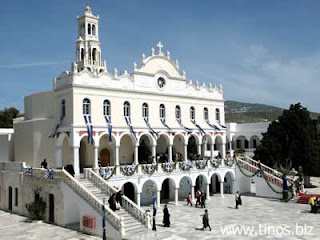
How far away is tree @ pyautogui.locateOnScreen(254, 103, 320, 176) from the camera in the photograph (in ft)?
134

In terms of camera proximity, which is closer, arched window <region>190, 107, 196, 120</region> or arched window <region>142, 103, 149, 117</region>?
arched window <region>142, 103, 149, 117</region>

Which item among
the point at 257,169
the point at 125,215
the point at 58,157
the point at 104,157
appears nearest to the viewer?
the point at 125,215

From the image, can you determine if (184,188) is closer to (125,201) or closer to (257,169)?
(257,169)

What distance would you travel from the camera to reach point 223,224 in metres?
24.6

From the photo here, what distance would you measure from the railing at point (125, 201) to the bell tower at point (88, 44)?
23.0 m

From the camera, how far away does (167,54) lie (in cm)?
3559

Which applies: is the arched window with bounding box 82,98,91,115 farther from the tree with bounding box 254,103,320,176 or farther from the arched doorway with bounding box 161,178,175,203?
the tree with bounding box 254,103,320,176

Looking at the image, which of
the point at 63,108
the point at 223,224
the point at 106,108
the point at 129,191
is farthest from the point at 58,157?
the point at 223,224

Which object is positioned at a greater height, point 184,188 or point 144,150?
point 144,150

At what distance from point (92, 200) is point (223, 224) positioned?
932cm

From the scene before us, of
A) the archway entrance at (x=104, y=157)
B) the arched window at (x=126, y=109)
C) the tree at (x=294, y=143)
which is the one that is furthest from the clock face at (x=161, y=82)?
the tree at (x=294, y=143)

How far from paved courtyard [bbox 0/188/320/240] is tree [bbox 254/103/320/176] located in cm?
996

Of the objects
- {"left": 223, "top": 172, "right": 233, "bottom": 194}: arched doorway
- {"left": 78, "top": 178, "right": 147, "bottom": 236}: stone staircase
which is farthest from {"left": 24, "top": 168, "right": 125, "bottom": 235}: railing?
{"left": 223, "top": 172, "right": 233, "bottom": 194}: arched doorway

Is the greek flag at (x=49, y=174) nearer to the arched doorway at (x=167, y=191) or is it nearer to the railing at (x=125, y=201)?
the railing at (x=125, y=201)
